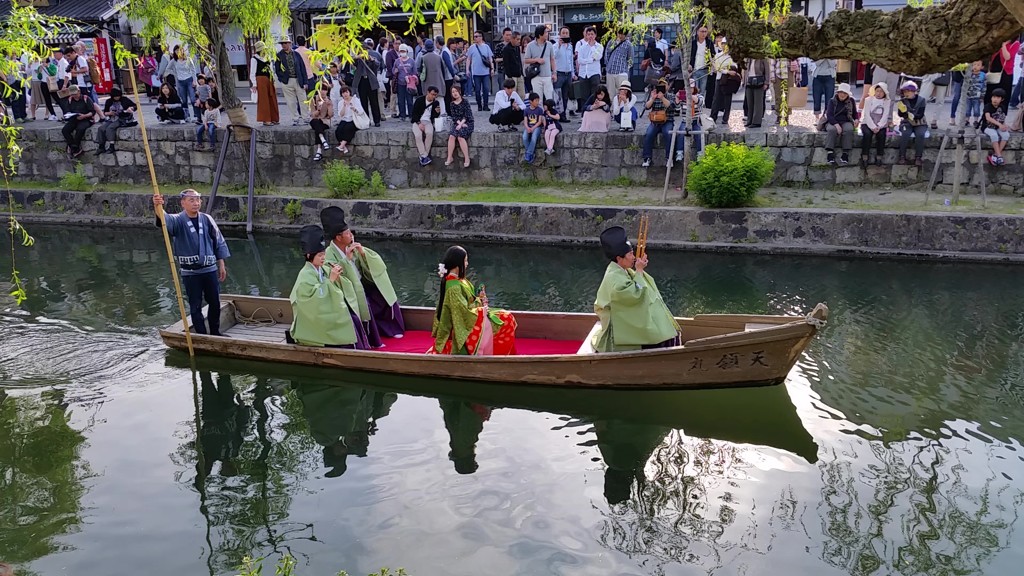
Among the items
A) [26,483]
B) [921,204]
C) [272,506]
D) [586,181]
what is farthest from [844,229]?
[26,483]

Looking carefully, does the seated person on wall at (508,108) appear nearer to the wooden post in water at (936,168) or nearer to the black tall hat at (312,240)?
the wooden post in water at (936,168)

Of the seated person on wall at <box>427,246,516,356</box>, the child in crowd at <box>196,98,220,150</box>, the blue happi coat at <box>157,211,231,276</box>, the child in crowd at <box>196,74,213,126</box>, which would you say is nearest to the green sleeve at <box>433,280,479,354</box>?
the seated person on wall at <box>427,246,516,356</box>

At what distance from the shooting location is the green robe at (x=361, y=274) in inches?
367

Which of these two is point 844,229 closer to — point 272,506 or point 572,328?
point 572,328

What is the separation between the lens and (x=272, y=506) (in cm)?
694

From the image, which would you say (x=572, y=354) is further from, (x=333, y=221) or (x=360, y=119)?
(x=360, y=119)

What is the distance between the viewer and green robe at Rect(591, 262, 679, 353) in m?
8.06

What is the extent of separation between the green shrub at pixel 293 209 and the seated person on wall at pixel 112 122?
5.03m

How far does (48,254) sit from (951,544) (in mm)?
14472

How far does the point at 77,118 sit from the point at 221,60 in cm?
457

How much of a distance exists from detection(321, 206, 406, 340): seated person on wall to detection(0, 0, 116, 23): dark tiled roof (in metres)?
20.3

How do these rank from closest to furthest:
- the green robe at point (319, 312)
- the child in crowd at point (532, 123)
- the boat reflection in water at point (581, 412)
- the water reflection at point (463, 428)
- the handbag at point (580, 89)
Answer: the water reflection at point (463, 428)
the boat reflection in water at point (581, 412)
the green robe at point (319, 312)
the child in crowd at point (532, 123)
the handbag at point (580, 89)

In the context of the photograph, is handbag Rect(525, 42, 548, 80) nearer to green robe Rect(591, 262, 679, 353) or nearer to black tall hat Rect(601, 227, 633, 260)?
green robe Rect(591, 262, 679, 353)

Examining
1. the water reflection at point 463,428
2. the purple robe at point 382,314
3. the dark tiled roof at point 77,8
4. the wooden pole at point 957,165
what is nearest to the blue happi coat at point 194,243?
the purple robe at point 382,314
